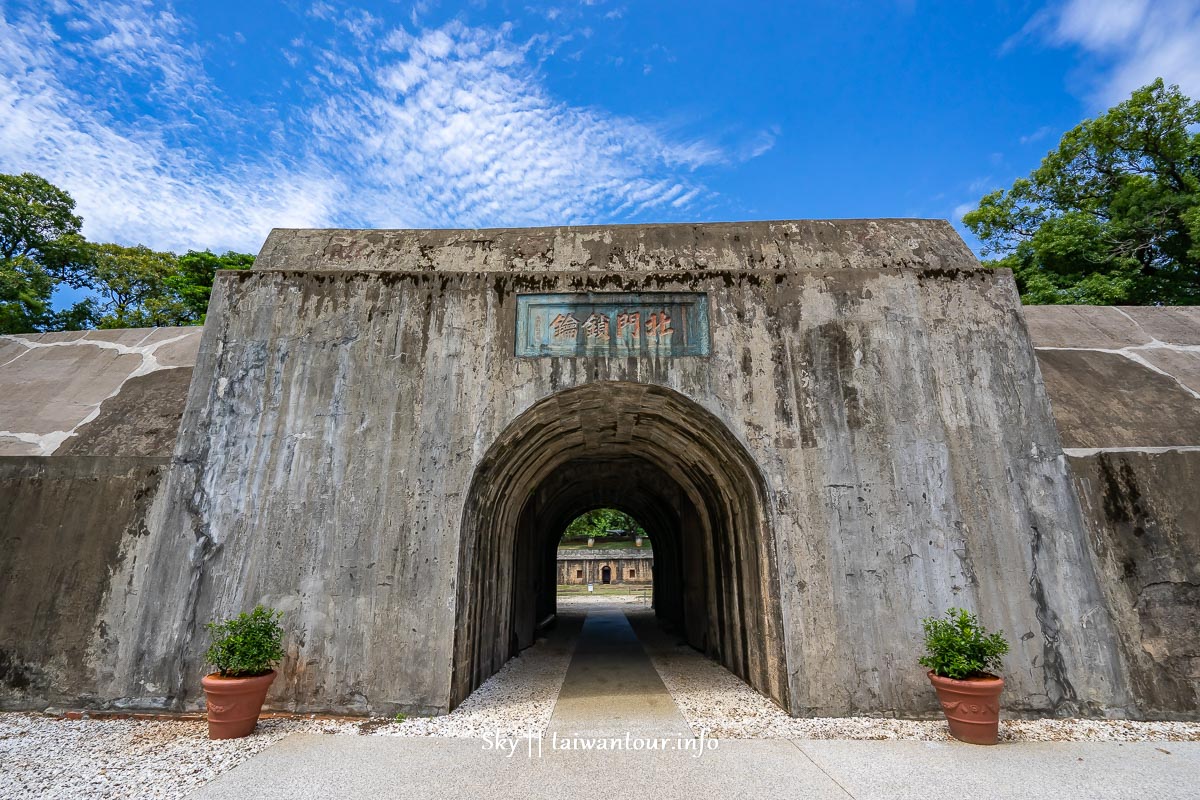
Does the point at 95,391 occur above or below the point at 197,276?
below

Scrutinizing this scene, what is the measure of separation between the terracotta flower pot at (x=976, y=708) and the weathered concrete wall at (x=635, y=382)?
1.97 ft

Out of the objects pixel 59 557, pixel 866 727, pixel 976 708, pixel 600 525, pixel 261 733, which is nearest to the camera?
pixel 976 708

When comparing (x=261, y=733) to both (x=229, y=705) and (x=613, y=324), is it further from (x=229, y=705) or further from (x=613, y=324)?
(x=613, y=324)

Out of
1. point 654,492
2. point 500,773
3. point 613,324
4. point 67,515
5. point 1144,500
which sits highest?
point 613,324

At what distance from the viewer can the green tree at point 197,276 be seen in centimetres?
2228

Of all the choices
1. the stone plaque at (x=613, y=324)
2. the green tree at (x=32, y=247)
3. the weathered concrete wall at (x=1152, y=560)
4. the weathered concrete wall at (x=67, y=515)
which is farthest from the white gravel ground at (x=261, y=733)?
the green tree at (x=32, y=247)

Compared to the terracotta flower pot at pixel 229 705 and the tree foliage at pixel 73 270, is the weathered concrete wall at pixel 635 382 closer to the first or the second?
the terracotta flower pot at pixel 229 705

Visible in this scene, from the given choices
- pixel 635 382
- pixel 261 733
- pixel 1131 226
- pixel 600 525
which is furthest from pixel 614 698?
pixel 600 525

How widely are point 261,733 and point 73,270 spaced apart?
25.5m

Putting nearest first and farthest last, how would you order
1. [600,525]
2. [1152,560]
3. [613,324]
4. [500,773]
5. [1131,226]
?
[500,773] → [1152,560] → [613,324] → [1131,226] → [600,525]

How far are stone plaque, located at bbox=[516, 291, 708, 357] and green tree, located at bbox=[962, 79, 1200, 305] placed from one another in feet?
47.2

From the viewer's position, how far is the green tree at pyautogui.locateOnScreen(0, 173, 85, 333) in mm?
17672

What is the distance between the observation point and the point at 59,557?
6.00 meters

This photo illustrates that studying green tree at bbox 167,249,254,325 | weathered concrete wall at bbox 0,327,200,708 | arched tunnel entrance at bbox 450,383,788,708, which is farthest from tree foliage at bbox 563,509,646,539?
weathered concrete wall at bbox 0,327,200,708
